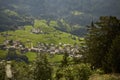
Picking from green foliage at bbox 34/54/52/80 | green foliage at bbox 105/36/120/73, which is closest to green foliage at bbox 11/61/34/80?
green foliage at bbox 34/54/52/80

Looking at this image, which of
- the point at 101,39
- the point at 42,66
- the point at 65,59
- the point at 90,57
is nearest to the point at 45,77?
the point at 42,66

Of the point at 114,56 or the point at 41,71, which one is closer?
the point at 114,56

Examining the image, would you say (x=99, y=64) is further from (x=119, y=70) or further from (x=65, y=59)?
(x=65, y=59)

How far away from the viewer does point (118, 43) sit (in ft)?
155

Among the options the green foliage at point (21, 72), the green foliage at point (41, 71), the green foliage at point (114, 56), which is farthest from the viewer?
the green foliage at point (41, 71)

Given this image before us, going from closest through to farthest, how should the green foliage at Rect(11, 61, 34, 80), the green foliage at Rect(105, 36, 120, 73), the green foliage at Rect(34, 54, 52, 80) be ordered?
the green foliage at Rect(105, 36, 120, 73), the green foliage at Rect(11, 61, 34, 80), the green foliage at Rect(34, 54, 52, 80)

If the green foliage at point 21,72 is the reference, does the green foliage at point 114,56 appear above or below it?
above

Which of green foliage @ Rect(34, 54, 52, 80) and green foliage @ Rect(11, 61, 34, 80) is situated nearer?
green foliage @ Rect(11, 61, 34, 80)

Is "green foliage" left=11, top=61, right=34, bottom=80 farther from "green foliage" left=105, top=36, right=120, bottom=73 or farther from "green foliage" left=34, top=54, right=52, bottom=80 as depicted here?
"green foliage" left=105, top=36, right=120, bottom=73

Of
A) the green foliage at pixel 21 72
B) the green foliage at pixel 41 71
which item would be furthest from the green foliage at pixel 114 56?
the green foliage at pixel 41 71

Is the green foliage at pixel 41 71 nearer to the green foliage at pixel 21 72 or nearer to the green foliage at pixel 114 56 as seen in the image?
the green foliage at pixel 21 72

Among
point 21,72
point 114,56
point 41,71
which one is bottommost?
point 41,71

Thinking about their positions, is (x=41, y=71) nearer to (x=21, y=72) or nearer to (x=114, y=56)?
(x=21, y=72)

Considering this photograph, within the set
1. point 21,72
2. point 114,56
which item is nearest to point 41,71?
point 21,72
